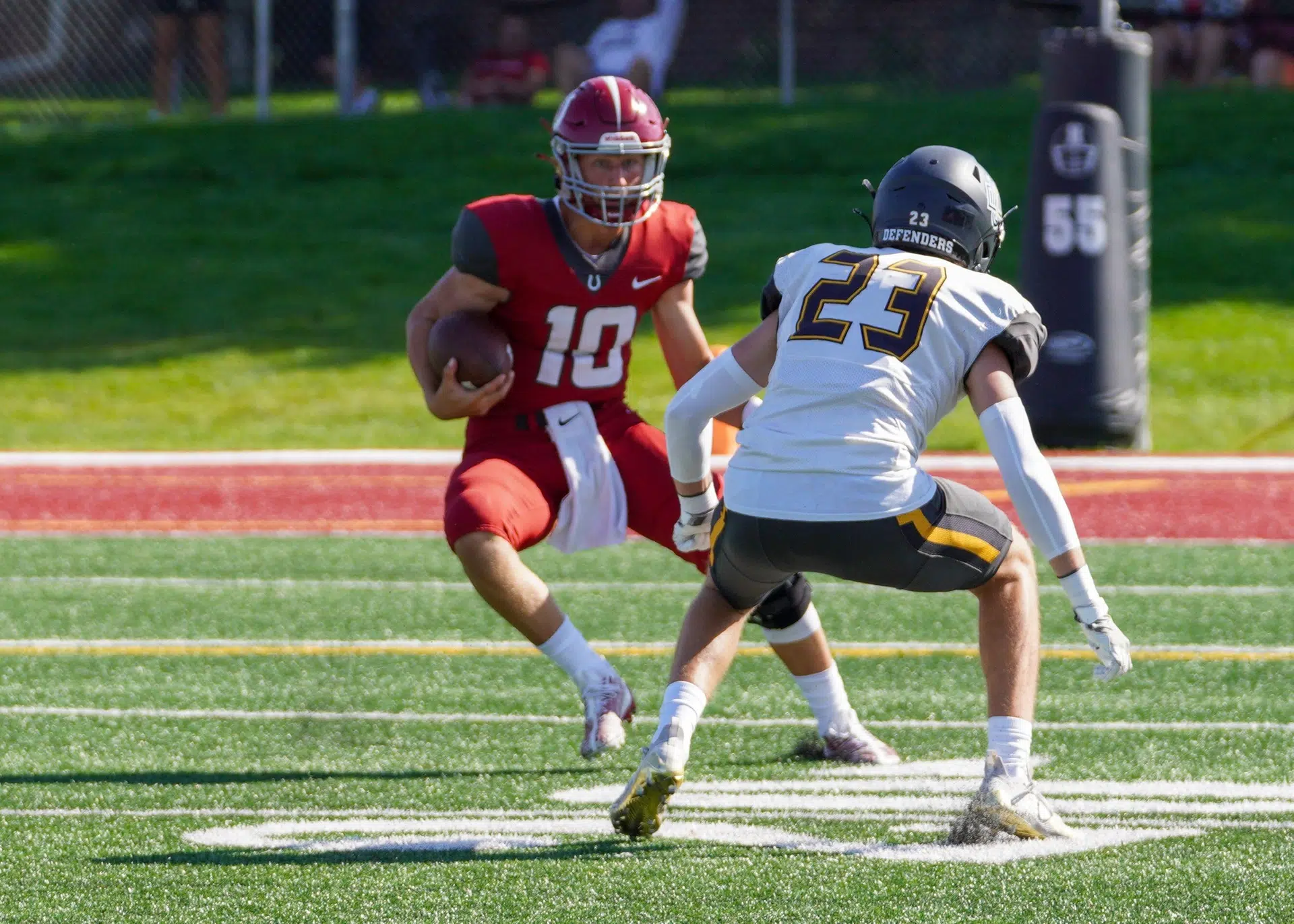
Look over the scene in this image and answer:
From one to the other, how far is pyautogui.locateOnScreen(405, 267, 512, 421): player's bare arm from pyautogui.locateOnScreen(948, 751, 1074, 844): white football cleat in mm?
1697

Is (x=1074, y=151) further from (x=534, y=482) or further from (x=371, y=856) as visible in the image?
(x=371, y=856)

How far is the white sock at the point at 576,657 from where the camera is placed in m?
4.62

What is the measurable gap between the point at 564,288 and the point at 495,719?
3.81ft

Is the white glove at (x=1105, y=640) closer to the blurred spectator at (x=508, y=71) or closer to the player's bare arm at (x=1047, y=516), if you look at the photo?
the player's bare arm at (x=1047, y=516)

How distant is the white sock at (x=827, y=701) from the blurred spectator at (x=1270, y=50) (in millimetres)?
14660

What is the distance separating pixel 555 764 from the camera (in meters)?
4.73

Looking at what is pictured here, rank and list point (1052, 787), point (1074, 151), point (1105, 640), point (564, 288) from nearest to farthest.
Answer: point (1105, 640) < point (1052, 787) < point (564, 288) < point (1074, 151)

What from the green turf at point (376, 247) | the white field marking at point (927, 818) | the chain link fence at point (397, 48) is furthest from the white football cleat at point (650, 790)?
the chain link fence at point (397, 48)

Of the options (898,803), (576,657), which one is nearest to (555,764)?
(576,657)

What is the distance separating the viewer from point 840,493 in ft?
12.2

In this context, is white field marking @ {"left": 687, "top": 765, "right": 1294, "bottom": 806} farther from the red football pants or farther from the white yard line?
the red football pants

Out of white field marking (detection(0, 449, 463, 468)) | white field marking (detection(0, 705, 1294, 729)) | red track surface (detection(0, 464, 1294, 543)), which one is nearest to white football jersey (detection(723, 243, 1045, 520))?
white field marking (detection(0, 705, 1294, 729))

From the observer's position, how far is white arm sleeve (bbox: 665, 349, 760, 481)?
157 inches

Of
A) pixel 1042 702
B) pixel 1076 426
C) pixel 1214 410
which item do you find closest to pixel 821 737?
pixel 1042 702
